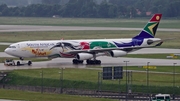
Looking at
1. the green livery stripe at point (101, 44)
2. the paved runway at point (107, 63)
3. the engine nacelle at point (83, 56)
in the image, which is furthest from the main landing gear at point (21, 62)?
the green livery stripe at point (101, 44)

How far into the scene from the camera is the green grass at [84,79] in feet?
251

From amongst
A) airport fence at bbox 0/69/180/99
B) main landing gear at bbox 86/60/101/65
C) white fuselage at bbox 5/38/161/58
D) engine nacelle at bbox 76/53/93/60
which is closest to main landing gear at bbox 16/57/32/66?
white fuselage at bbox 5/38/161/58

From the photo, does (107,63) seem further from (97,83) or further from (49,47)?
(97,83)

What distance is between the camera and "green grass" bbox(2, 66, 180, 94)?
7650 centimetres

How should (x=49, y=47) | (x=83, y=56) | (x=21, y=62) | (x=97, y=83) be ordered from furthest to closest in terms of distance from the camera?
(x=21, y=62), (x=49, y=47), (x=83, y=56), (x=97, y=83)

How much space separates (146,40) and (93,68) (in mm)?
14062

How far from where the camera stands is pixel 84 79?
80.8 m

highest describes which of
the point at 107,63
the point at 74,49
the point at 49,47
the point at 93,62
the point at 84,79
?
the point at 49,47

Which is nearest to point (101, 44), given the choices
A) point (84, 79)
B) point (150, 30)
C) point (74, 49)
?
point (74, 49)

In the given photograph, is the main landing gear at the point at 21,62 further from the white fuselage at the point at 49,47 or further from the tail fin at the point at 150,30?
the tail fin at the point at 150,30

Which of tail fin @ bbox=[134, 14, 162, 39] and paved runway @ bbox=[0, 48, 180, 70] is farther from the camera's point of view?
tail fin @ bbox=[134, 14, 162, 39]

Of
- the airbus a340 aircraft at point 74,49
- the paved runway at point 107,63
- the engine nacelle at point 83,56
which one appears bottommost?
the paved runway at point 107,63

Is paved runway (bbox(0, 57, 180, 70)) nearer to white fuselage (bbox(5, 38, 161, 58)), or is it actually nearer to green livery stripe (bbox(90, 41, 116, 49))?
white fuselage (bbox(5, 38, 161, 58))

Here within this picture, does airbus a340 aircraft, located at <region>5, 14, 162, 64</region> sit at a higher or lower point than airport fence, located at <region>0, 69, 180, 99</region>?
higher
